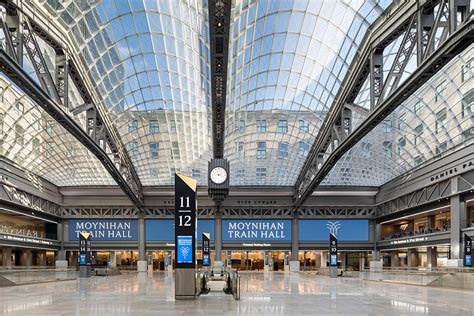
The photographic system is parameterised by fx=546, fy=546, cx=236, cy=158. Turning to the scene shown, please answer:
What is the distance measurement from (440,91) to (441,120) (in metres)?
4.09

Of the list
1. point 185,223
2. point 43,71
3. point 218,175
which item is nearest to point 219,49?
point 43,71

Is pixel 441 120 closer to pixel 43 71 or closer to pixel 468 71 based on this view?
pixel 468 71

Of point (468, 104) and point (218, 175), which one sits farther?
point (218, 175)

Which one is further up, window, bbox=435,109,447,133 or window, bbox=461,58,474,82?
window, bbox=461,58,474,82

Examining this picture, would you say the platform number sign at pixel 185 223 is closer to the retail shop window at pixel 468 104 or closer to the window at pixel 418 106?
the retail shop window at pixel 468 104

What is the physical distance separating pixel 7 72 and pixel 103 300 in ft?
35.2

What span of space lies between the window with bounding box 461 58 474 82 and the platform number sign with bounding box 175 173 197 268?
25.1m

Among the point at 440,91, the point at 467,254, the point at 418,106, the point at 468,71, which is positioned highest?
the point at 468,71

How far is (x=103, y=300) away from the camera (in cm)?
2292

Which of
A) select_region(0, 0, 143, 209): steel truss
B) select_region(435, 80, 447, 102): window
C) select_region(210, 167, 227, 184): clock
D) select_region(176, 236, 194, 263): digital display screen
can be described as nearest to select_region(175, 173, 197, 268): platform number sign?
select_region(176, 236, 194, 263): digital display screen

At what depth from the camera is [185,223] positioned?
23594 millimetres

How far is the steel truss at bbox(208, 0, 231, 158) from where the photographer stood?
1005 inches

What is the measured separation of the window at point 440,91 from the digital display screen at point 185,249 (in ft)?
95.6

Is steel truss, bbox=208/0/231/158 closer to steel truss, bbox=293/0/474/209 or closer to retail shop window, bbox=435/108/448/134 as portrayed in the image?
steel truss, bbox=293/0/474/209
